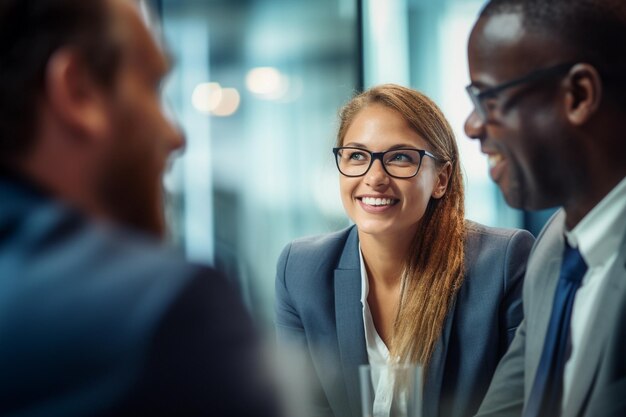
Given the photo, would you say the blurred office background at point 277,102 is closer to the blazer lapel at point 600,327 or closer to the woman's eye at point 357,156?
the woman's eye at point 357,156

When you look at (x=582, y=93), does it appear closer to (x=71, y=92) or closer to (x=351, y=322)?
(x=351, y=322)

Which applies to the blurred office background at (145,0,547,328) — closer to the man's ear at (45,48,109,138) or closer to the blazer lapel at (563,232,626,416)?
the blazer lapel at (563,232,626,416)

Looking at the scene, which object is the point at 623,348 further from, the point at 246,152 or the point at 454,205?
the point at 246,152

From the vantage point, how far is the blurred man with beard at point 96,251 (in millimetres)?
781

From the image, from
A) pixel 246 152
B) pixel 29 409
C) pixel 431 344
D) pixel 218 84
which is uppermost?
pixel 218 84

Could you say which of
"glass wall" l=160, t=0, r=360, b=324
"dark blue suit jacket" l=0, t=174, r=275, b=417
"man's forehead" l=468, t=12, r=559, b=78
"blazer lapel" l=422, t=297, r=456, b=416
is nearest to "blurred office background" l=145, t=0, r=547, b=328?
"glass wall" l=160, t=0, r=360, b=324

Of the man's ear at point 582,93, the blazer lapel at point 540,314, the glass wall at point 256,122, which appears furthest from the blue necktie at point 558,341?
the glass wall at point 256,122

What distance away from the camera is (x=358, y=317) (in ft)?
4.93

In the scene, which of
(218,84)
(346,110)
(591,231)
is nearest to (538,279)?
(591,231)

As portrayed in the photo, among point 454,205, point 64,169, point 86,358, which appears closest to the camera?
point 86,358

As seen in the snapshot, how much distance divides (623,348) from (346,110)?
687 millimetres

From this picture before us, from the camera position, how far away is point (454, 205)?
4.84ft

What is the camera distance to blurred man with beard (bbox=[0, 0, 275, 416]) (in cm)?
78

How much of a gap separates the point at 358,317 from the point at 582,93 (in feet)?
1.95
